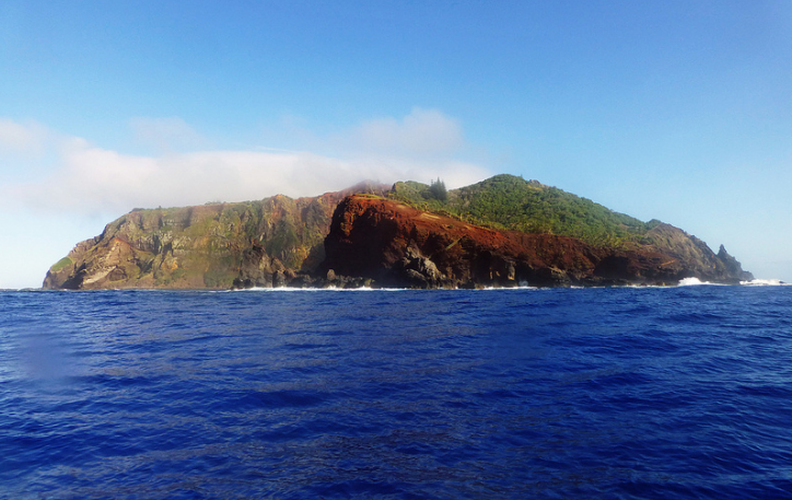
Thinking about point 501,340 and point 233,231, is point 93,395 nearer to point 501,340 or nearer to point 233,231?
point 501,340

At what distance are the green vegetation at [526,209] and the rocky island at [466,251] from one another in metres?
0.34

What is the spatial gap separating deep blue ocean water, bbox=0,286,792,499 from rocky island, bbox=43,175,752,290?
6150 cm

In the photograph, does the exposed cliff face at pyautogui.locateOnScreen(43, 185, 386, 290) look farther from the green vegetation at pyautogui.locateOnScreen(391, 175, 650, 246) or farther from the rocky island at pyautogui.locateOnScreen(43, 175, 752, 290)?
the green vegetation at pyautogui.locateOnScreen(391, 175, 650, 246)

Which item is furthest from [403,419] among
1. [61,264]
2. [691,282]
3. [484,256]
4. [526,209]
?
[61,264]

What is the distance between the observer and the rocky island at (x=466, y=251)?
263ft

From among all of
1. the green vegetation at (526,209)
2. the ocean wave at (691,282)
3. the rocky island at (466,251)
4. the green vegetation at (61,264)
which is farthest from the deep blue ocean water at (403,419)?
the green vegetation at (61,264)

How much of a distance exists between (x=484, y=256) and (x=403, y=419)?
7649 cm

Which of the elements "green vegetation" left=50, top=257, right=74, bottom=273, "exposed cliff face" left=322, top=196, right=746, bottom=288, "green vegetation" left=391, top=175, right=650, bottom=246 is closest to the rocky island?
"exposed cliff face" left=322, top=196, right=746, bottom=288

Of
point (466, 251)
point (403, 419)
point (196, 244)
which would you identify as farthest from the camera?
point (196, 244)

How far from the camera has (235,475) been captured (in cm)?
595

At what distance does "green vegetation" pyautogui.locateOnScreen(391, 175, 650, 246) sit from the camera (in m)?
95.1

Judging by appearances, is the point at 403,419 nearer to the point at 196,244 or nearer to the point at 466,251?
the point at 466,251

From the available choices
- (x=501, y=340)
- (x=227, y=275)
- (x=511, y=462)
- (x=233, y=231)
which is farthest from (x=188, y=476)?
(x=233, y=231)

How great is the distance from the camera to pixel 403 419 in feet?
26.3
